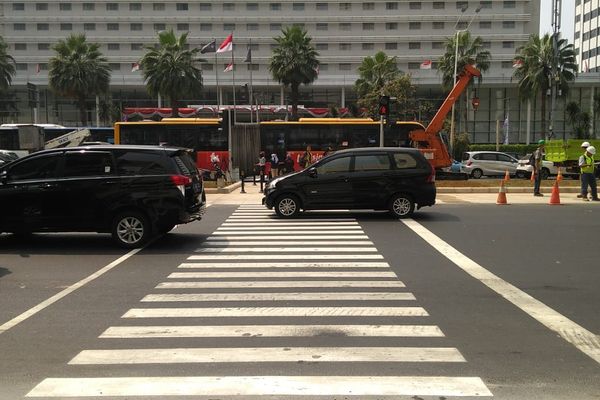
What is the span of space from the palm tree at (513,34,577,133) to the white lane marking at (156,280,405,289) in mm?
52966

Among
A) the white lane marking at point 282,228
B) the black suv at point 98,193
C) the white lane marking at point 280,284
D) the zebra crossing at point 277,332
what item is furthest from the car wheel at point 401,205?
the white lane marking at point 280,284

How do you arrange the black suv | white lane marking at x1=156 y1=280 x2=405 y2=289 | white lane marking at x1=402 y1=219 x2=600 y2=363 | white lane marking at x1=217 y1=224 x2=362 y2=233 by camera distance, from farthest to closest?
white lane marking at x1=217 y1=224 x2=362 y2=233, the black suv, white lane marking at x1=156 y1=280 x2=405 y2=289, white lane marking at x1=402 y1=219 x2=600 y2=363

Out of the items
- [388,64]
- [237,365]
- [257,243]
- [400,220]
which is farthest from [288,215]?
[388,64]

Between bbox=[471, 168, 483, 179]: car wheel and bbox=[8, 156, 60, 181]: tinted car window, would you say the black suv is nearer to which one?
bbox=[8, 156, 60, 181]: tinted car window

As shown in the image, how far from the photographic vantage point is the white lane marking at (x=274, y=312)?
20.3 ft

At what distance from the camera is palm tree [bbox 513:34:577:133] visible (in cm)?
5544

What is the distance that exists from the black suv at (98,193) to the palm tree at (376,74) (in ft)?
147

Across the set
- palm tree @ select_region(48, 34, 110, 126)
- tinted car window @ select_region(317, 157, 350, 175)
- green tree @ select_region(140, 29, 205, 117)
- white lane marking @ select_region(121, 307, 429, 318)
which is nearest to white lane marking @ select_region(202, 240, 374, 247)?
tinted car window @ select_region(317, 157, 350, 175)

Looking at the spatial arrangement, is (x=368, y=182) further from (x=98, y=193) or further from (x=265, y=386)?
(x=265, y=386)

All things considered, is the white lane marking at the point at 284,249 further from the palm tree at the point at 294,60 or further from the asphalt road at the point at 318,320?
the palm tree at the point at 294,60

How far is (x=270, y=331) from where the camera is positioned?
563cm

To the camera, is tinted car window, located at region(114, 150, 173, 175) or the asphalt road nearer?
the asphalt road

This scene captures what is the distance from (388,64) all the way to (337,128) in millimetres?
27268

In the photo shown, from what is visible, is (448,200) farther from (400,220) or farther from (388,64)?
(388,64)
